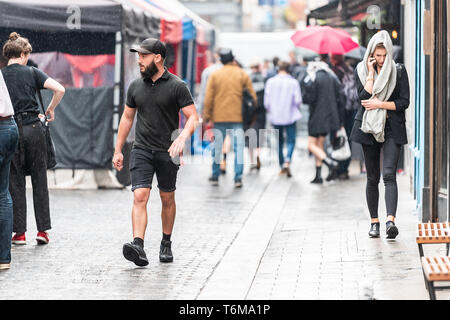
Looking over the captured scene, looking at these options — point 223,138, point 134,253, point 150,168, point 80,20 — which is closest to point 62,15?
point 80,20

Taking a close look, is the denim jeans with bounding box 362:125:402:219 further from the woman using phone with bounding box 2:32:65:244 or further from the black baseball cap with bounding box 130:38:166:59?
the woman using phone with bounding box 2:32:65:244

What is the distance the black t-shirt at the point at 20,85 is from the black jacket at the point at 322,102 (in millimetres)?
6994

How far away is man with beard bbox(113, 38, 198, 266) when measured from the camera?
8.23 metres

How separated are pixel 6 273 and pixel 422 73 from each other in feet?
16.5

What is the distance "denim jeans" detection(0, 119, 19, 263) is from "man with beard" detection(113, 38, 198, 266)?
816 millimetres

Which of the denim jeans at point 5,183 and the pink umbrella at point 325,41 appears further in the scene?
the pink umbrella at point 325,41

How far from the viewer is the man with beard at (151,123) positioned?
823cm

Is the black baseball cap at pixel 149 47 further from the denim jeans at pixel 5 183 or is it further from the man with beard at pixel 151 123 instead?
the denim jeans at pixel 5 183

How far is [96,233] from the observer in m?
10.3

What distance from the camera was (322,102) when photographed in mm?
15625

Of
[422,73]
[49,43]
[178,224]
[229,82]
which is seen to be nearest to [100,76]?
[49,43]

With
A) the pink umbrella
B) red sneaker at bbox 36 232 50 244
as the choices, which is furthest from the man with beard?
the pink umbrella

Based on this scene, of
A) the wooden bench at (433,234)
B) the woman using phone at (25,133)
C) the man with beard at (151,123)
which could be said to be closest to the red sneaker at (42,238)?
the woman using phone at (25,133)
